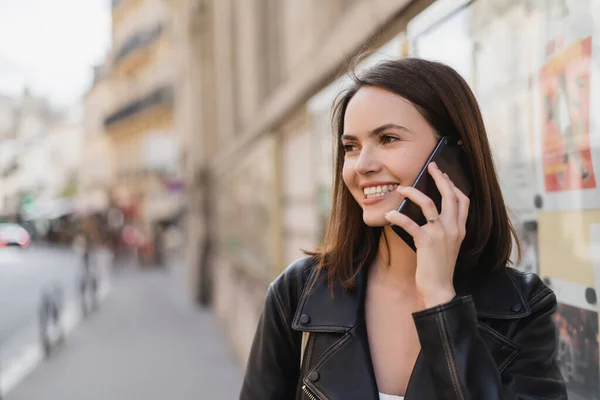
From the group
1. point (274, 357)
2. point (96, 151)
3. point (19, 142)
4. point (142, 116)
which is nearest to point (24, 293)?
point (19, 142)

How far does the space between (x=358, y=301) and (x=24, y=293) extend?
64.7 ft

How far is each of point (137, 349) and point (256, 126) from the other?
4099 millimetres

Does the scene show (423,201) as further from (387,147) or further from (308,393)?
(308,393)

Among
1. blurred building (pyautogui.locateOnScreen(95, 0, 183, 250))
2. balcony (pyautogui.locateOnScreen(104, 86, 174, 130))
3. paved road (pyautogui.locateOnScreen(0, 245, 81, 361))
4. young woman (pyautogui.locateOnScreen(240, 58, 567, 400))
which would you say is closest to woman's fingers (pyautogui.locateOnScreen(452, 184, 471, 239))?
young woman (pyautogui.locateOnScreen(240, 58, 567, 400))

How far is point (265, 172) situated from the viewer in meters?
7.32

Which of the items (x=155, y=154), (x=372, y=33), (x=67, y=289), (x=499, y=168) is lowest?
(x=67, y=289)

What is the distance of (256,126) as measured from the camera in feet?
27.8

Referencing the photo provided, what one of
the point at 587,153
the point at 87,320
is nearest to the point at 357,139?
the point at 587,153

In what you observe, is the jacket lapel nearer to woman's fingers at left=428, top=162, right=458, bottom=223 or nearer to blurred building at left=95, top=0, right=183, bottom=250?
woman's fingers at left=428, top=162, right=458, bottom=223

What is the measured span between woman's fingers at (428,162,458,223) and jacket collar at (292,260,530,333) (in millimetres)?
214

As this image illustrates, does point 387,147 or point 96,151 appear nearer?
point 387,147

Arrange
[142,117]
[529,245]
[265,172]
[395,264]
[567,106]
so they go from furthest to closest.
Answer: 1. [142,117]
2. [265,172]
3. [529,245]
4. [567,106]
5. [395,264]

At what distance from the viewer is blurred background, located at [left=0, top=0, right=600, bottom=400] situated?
201 centimetres

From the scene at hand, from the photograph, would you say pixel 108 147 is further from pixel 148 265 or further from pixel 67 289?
pixel 67 289
